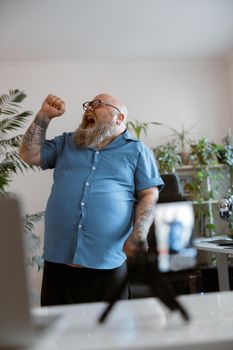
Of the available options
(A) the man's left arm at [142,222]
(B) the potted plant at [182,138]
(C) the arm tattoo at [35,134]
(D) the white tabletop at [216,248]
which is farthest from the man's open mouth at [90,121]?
(B) the potted plant at [182,138]

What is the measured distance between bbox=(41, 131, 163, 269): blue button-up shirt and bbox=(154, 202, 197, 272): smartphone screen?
2.03 ft

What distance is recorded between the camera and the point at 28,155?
140 centimetres

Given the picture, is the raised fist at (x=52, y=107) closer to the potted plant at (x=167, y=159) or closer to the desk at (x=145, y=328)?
the desk at (x=145, y=328)

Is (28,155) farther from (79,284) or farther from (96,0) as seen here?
(96,0)

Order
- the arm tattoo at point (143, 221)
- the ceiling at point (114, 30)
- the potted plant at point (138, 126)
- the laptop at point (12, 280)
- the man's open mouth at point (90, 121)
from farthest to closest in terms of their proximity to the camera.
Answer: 1. the potted plant at point (138, 126)
2. the ceiling at point (114, 30)
3. the man's open mouth at point (90, 121)
4. the arm tattoo at point (143, 221)
5. the laptop at point (12, 280)

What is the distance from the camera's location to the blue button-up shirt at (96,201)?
1.27 metres

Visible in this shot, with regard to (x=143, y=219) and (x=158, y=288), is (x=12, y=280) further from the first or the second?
(x=143, y=219)

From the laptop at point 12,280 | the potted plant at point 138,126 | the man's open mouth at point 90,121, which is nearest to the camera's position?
the laptop at point 12,280

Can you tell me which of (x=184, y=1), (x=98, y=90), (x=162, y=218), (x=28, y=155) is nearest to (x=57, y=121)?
(x=98, y=90)

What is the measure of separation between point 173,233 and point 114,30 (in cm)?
291

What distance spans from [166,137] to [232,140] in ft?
2.19

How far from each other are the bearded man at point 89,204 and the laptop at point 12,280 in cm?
80

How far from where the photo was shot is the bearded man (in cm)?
127

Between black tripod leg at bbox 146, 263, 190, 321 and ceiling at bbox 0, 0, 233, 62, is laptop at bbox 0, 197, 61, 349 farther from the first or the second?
ceiling at bbox 0, 0, 233, 62
